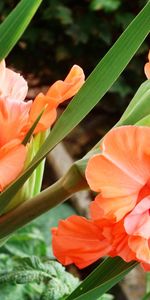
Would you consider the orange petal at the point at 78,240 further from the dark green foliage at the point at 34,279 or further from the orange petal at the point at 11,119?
the dark green foliage at the point at 34,279

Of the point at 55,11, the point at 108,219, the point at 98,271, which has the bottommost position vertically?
the point at 55,11

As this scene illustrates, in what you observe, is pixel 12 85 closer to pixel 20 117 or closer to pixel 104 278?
pixel 20 117

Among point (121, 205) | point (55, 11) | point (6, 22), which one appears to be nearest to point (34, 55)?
point (55, 11)

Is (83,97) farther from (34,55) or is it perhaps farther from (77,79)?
(34,55)

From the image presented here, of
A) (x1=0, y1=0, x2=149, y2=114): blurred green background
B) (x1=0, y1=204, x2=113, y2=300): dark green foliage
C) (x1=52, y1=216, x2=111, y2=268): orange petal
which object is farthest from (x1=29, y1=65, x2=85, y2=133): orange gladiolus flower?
(x1=0, y1=0, x2=149, y2=114): blurred green background

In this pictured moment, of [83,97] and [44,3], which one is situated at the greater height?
[83,97]

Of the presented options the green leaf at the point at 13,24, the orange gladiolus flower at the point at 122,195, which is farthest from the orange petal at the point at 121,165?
the green leaf at the point at 13,24

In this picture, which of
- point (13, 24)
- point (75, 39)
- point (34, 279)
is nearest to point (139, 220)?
point (13, 24)
